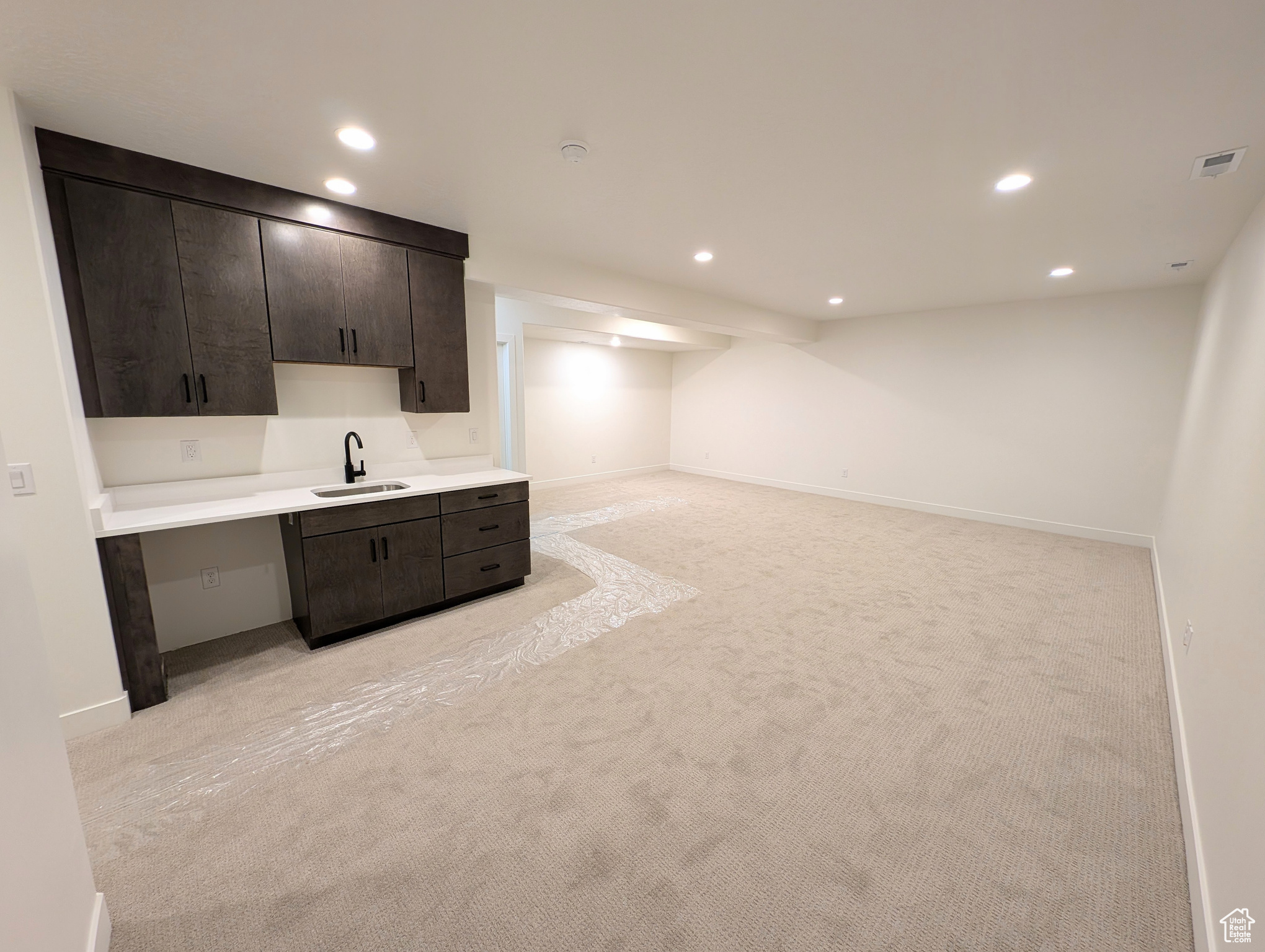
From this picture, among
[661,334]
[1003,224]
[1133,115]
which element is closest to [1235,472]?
[1133,115]

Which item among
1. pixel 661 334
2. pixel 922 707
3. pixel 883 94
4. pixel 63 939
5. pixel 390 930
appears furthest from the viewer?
pixel 661 334

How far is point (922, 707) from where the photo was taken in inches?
89.4

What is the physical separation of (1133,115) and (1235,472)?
1485 mm

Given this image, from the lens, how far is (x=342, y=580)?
274 centimetres

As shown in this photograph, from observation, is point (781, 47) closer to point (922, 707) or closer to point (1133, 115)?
point (1133, 115)

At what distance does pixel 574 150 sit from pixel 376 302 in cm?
161

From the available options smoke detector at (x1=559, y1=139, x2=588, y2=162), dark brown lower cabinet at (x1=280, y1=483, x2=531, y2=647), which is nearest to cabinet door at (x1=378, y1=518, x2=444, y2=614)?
dark brown lower cabinet at (x1=280, y1=483, x2=531, y2=647)

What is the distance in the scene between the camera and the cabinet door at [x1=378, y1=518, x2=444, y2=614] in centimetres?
290

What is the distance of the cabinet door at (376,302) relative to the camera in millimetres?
2846

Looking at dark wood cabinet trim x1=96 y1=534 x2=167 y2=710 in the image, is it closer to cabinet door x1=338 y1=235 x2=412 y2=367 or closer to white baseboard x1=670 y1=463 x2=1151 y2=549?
cabinet door x1=338 y1=235 x2=412 y2=367


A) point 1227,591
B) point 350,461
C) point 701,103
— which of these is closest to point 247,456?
point 350,461

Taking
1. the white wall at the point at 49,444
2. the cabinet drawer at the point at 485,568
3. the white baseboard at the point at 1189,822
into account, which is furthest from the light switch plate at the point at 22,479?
the white baseboard at the point at 1189,822

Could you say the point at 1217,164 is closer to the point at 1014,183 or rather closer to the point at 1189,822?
the point at 1014,183

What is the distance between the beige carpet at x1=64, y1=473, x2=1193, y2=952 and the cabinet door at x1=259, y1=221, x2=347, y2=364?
5.64 ft
